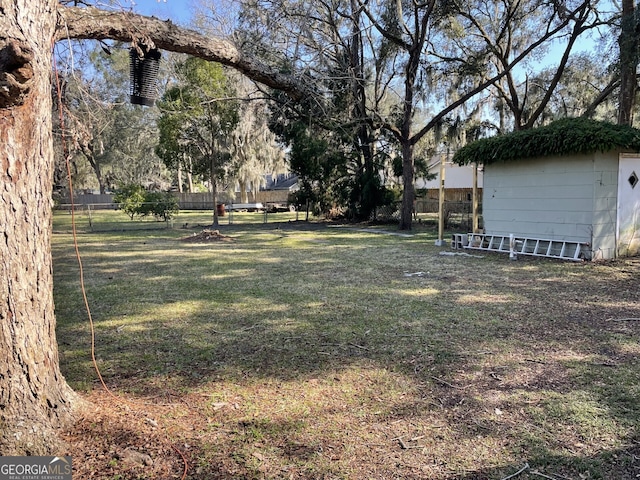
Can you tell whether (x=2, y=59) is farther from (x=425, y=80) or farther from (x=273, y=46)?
(x=425, y=80)

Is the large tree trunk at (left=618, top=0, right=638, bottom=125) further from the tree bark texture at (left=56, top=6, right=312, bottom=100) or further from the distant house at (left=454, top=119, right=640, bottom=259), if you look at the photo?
the tree bark texture at (left=56, top=6, right=312, bottom=100)

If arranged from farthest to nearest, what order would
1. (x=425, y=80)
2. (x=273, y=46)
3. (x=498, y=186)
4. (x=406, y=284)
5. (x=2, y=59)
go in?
1. (x=425, y=80)
2. (x=273, y=46)
3. (x=498, y=186)
4. (x=406, y=284)
5. (x=2, y=59)

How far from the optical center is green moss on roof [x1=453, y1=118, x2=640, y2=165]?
789cm

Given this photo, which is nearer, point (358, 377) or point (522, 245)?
point (358, 377)

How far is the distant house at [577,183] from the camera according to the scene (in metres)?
8.17

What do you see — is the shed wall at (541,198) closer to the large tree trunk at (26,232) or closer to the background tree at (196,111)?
the large tree trunk at (26,232)

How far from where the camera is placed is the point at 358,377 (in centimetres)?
321

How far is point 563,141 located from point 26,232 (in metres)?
8.95

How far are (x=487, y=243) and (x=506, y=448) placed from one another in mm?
8531

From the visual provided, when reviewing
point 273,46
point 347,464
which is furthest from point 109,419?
point 273,46

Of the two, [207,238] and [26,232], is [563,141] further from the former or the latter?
[207,238]

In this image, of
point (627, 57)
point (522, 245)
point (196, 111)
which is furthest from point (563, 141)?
point (196, 111)

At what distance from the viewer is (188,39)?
3531mm

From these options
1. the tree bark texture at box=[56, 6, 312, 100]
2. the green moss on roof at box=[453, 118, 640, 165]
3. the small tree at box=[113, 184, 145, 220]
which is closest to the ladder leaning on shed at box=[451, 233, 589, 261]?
the green moss on roof at box=[453, 118, 640, 165]
